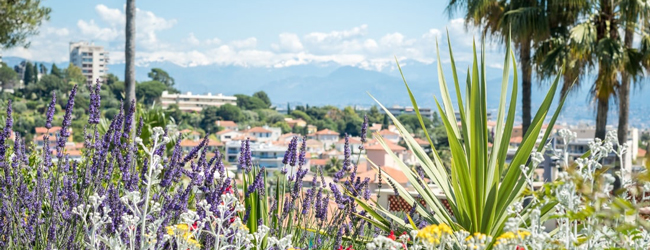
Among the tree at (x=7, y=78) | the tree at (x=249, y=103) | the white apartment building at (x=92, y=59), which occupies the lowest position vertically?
the tree at (x=249, y=103)

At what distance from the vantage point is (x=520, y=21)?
10758mm

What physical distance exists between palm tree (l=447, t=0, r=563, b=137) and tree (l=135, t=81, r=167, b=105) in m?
125

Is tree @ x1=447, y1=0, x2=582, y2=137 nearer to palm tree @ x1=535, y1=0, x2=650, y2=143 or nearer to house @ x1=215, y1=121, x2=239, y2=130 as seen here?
palm tree @ x1=535, y1=0, x2=650, y2=143

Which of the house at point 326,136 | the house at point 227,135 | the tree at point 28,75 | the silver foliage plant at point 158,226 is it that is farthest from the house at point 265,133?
the silver foliage plant at point 158,226

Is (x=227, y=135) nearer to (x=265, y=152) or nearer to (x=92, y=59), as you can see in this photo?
(x=265, y=152)

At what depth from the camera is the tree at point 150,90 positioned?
133m

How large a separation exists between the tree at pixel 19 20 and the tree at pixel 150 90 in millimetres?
124179

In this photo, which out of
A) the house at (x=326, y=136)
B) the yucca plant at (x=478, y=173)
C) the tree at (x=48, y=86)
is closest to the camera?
the yucca plant at (x=478, y=173)

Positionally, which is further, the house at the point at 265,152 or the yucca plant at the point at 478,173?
the house at the point at 265,152

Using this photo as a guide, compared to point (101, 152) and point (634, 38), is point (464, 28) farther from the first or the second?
point (101, 152)

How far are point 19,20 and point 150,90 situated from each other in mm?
131369

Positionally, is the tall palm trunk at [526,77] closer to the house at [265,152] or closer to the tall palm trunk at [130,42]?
the tall palm trunk at [130,42]

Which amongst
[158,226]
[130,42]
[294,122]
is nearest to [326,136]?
[294,122]

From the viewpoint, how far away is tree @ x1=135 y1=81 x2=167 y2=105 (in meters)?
133
